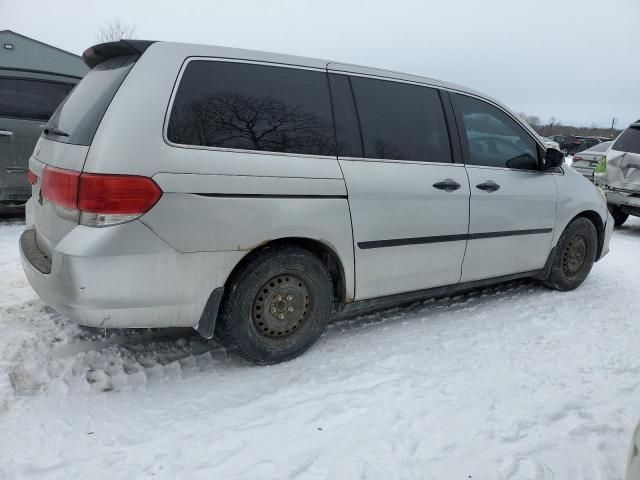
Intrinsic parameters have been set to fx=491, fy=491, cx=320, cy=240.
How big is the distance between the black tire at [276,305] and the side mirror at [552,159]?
2.24 metres

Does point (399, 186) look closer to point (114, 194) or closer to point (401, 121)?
point (401, 121)

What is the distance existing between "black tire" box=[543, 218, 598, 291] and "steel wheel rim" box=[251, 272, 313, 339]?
2572 millimetres

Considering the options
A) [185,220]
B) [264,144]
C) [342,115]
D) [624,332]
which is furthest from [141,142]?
[624,332]

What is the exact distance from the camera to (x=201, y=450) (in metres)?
2.13

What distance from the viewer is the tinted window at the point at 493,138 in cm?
366

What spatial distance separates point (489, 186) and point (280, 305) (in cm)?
184

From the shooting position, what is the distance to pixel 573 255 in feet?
14.8

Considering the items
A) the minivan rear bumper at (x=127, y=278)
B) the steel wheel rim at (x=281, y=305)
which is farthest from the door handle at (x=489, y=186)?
the minivan rear bumper at (x=127, y=278)

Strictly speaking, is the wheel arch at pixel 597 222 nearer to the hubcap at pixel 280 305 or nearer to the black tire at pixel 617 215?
the hubcap at pixel 280 305

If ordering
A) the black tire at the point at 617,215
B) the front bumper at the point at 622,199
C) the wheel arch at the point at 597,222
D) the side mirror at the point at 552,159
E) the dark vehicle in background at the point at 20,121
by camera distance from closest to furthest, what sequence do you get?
1. the side mirror at the point at 552,159
2. the wheel arch at the point at 597,222
3. the dark vehicle in background at the point at 20,121
4. the front bumper at the point at 622,199
5. the black tire at the point at 617,215

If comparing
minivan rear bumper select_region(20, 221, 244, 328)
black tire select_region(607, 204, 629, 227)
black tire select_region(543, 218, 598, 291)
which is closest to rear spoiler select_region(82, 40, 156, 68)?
minivan rear bumper select_region(20, 221, 244, 328)

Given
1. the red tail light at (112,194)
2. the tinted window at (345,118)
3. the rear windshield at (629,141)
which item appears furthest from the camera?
the rear windshield at (629,141)

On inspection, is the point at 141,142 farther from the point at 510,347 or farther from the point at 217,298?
the point at 510,347

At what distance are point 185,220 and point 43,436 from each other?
1.14 m
